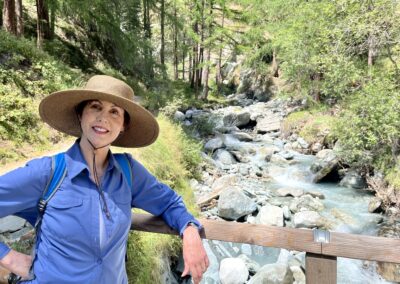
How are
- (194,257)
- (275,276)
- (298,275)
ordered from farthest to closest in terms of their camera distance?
(298,275), (275,276), (194,257)

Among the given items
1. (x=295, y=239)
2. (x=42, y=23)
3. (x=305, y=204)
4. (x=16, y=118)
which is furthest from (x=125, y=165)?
(x=42, y=23)

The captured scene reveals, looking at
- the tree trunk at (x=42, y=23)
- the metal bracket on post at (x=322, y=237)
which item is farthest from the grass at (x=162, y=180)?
the tree trunk at (x=42, y=23)

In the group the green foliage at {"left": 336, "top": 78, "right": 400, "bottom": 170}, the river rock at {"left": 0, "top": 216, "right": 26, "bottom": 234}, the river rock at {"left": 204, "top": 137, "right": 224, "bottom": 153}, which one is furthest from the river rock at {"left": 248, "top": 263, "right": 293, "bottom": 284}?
the river rock at {"left": 204, "top": 137, "right": 224, "bottom": 153}

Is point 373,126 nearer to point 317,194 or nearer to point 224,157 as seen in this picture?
point 317,194

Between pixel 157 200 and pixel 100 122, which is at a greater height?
pixel 100 122

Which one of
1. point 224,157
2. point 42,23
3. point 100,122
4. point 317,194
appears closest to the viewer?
point 100,122

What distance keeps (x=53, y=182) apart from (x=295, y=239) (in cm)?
130

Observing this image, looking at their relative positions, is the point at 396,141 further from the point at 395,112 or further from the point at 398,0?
the point at 398,0

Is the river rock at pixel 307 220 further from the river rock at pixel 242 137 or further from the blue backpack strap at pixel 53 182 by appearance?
the river rock at pixel 242 137

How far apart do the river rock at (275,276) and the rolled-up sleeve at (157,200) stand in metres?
3.80

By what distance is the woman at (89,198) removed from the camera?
158 cm

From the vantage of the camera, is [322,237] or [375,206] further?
[375,206]

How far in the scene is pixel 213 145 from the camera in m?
14.0

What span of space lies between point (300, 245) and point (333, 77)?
Result: 9805mm
